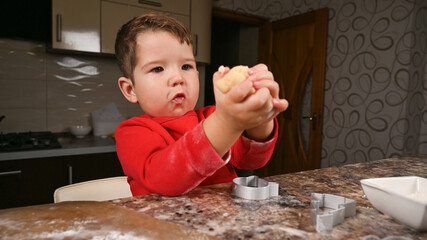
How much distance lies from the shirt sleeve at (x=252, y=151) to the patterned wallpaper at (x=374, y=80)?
217 centimetres

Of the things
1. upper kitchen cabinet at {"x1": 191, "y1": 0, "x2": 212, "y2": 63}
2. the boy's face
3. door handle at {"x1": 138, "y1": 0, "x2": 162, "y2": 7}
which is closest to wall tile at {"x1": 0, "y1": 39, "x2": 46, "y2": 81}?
door handle at {"x1": 138, "y1": 0, "x2": 162, "y2": 7}

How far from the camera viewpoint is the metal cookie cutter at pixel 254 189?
0.60 m

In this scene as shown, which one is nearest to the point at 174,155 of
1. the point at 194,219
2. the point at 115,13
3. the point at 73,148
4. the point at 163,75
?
the point at 194,219

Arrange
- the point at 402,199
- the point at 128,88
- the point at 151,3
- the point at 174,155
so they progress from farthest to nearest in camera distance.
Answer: the point at 151,3 < the point at 128,88 < the point at 174,155 < the point at 402,199

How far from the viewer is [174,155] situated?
57 centimetres

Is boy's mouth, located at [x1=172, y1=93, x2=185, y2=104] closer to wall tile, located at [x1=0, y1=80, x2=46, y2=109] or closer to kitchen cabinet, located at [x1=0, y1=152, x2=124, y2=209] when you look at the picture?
kitchen cabinet, located at [x1=0, y1=152, x2=124, y2=209]

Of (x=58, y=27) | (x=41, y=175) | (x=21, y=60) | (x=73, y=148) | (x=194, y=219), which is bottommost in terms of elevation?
(x=41, y=175)

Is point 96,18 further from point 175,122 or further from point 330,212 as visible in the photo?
point 330,212

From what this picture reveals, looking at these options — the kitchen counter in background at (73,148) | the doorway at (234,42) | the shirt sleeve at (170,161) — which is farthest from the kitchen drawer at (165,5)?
the shirt sleeve at (170,161)

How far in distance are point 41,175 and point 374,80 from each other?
2688 millimetres

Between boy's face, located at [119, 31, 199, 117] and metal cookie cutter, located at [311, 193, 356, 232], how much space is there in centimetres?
38

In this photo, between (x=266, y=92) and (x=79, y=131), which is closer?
(x=266, y=92)

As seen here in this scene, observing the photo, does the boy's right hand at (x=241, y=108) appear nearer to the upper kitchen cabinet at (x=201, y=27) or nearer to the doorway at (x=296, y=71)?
the upper kitchen cabinet at (x=201, y=27)

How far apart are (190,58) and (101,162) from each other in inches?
64.1
